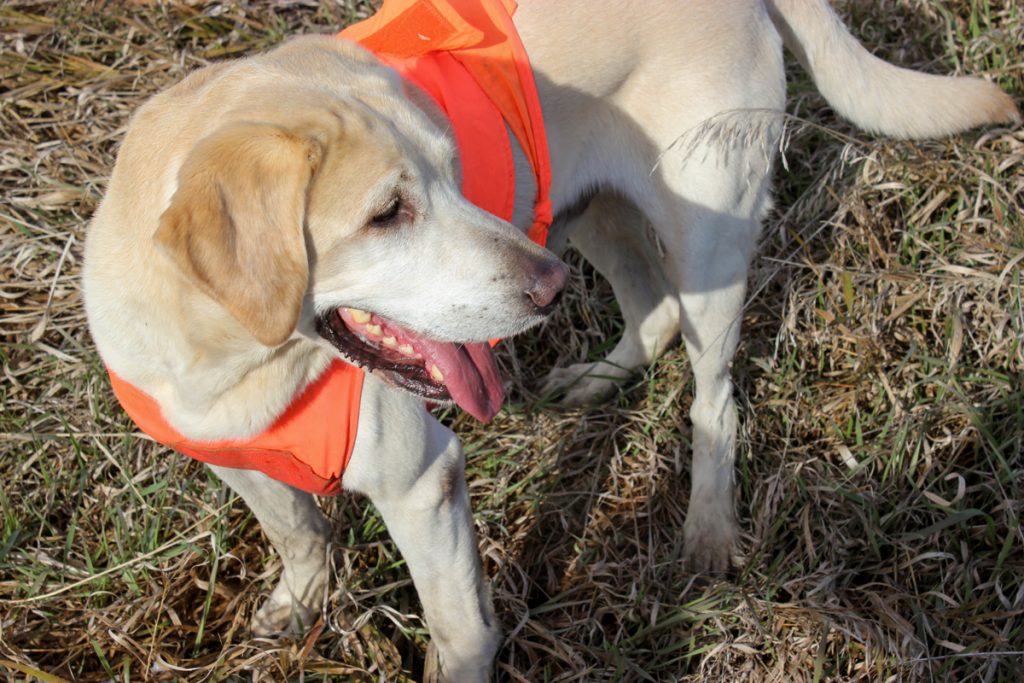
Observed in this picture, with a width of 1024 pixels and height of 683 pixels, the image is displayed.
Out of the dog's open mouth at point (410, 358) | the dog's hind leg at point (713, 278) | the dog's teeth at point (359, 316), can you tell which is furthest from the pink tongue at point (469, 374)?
the dog's hind leg at point (713, 278)

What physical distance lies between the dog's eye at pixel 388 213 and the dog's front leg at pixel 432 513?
360 millimetres

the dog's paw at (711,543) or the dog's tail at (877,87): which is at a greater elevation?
the dog's tail at (877,87)

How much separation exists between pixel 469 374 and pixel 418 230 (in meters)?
0.33

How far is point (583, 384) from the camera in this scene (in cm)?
336

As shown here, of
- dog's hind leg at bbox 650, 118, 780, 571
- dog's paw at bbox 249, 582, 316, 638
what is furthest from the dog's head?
dog's paw at bbox 249, 582, 316, 638

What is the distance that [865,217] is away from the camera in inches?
128

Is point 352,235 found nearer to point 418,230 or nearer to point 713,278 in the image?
point 418,230

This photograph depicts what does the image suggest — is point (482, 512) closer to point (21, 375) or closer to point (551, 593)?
point (551, 593)

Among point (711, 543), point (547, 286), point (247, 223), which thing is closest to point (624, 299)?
point (711, 543)

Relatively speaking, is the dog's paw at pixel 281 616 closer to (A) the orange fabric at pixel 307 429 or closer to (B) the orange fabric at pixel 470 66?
(A) the orange fabric at pixel 307 429

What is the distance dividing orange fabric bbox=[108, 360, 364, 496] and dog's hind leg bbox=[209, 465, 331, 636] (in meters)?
0.35

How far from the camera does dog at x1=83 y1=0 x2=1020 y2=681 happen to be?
5.31ft

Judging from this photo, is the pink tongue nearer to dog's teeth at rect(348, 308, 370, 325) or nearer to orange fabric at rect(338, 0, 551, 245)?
dog's teeth at rect(348, 308, 370, 325)

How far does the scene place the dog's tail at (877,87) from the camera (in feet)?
8.89
